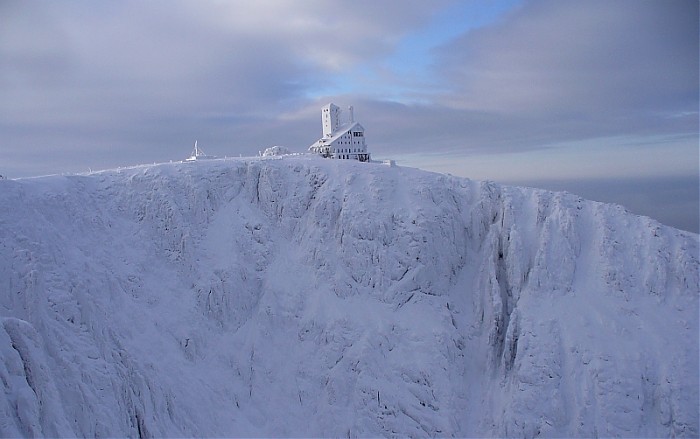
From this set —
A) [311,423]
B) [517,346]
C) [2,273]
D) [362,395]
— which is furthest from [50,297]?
[517,346]

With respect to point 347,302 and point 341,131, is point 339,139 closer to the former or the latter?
point 341,131

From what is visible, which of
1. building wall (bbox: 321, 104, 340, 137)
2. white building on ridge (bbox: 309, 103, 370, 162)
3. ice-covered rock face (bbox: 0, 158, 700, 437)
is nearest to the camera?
ice-covered rock face (bbox: 0, 158, 700, 437)

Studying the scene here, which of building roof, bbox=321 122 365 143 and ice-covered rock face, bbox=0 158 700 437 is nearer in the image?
ice-covered rock face, bbox=0 158 700 437

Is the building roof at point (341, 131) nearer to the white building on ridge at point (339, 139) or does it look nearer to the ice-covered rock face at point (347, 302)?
the white building on ridge at point (339, 139)

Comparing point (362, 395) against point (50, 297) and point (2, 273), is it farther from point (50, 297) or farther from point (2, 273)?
point (2, 273)

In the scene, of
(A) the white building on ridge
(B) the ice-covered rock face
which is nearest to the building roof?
(A) the white building on ridge

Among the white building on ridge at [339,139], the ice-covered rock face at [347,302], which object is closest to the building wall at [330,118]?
the white building on ridge at [339,139]

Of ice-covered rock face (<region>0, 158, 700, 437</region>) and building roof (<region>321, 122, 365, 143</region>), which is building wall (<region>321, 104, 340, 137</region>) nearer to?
building roof (<region>321, 122, 365, 143</region>)

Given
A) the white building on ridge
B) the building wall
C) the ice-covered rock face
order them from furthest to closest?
1. the building wall
2. the white building on ridge
3. the ice-covered rock face
